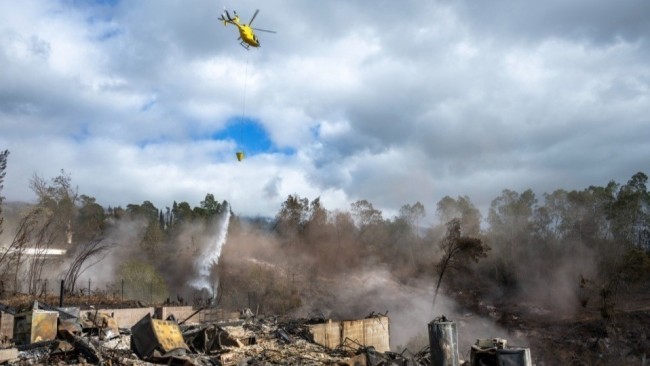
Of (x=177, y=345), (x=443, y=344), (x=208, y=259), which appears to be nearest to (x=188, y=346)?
(x=177, y=345)

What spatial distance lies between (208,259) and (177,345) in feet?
162

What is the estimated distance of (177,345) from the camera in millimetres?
13789

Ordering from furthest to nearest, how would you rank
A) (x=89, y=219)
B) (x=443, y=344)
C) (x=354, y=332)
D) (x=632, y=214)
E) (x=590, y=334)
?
(x=89, y=219) < (x=632, y=214) < (x=590, y=334) < (x=354, y=332) < (x=443, y=344)

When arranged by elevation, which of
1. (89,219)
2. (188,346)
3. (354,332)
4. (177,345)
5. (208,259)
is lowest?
(354,332)

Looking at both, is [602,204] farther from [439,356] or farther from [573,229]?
[439,356]

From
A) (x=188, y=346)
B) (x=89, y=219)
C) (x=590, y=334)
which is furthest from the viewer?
(x=89, y=219)

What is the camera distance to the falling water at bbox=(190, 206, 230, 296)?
56.4 m

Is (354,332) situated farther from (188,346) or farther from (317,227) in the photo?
(317,227)

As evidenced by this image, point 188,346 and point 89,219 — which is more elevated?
point 89,219

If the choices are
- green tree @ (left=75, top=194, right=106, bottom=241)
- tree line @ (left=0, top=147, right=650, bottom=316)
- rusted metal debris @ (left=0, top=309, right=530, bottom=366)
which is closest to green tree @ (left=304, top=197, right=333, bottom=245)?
tree line @ (left=0, top=147, right=650, bottom=316)

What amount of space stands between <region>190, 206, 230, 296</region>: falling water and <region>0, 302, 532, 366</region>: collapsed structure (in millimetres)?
35828

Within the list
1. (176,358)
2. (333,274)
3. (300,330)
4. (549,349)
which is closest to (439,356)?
(176,358)

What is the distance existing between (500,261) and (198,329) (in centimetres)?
5378

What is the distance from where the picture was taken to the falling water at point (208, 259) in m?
56.4
